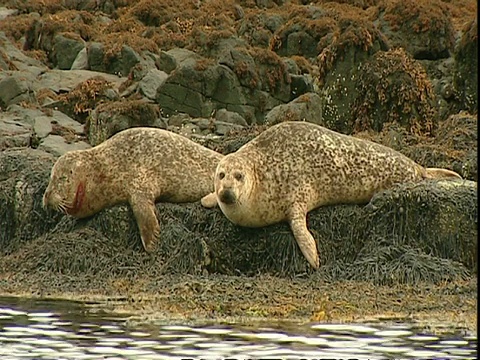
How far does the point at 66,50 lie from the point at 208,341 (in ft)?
108

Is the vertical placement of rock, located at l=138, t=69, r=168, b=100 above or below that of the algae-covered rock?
above

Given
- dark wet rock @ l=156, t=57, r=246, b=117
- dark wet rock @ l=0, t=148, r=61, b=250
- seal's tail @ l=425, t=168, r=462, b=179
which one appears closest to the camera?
seal's tail @ l=425, t=168, r=462, b=179

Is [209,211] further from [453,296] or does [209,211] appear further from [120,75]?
[120,75]

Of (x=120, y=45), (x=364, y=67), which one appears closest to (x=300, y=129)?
(x=364, y=67)

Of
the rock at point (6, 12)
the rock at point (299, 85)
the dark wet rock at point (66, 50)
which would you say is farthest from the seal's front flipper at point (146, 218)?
the rock at point (6, 12)

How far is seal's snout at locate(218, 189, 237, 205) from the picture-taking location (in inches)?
412

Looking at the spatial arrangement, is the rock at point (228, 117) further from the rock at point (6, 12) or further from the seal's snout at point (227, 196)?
the rock at point (6, 12)

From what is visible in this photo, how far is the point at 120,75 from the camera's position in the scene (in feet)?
114

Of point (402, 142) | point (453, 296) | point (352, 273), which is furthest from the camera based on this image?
point (402, 142)

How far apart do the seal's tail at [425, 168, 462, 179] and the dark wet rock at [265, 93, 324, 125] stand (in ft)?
40.1

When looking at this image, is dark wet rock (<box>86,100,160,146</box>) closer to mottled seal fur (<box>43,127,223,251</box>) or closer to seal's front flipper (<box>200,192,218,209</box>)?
mottled seal fur (<box>43,127,223,251</box>)

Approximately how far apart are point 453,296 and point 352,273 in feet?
4.33

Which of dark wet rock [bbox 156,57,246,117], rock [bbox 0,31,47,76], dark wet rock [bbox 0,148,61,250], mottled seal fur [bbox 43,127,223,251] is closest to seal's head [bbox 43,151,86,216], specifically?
mottled seal fur [bbox 43,127,223,251]

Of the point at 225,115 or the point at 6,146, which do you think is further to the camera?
the point at 225,115
